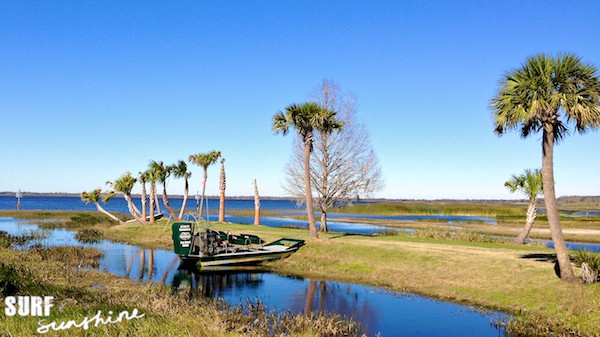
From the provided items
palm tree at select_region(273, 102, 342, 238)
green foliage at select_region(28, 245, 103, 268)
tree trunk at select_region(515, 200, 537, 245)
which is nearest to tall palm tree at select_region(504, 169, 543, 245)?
tree trunk at select_region(515, 200, 537, 245)

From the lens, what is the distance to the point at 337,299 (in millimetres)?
20859

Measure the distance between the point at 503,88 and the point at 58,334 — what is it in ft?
59.4

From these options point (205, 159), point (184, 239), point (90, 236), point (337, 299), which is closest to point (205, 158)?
point (205, 159)

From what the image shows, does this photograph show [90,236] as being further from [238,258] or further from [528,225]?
[528,225]

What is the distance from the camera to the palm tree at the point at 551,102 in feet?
60.2

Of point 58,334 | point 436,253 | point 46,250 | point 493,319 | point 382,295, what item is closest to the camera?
point 58,334

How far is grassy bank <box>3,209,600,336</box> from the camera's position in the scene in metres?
16.2

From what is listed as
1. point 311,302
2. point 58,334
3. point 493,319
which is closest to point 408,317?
point 493,319

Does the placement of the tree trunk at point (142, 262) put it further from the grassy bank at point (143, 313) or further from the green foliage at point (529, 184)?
the green foliage at point (529, 184)

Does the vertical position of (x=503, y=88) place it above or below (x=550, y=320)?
above

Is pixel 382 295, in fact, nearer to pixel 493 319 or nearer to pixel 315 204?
pixel 493 319

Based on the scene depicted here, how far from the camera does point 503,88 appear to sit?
19.9 meters

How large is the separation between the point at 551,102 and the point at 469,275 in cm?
865

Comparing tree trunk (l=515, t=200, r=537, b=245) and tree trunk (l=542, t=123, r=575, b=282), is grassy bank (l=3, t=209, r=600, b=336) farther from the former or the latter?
tree trunk (l=515, t=200, r=537, b=245)
